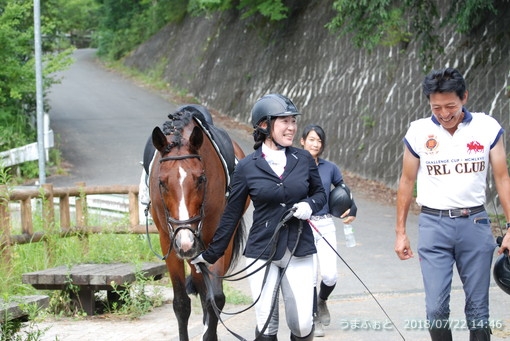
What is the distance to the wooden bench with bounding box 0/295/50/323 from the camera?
537cm

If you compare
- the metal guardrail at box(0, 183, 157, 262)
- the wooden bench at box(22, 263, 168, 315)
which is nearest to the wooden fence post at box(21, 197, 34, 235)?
the metal guardrail at box(0, 183, 157, 262)

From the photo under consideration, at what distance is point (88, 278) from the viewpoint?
8195 mm

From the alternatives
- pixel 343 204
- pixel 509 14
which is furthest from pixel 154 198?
pixel 509 14

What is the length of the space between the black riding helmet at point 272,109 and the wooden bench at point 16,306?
7.01 ft

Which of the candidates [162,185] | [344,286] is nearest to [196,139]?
[162,185]

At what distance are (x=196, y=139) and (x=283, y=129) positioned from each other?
3.50 feet

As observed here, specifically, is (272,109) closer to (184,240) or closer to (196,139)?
(196,139)

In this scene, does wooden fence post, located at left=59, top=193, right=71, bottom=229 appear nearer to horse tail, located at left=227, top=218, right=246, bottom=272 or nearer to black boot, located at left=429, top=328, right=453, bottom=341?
horse tail, located at left=227, top=218, right=246, bottom=272

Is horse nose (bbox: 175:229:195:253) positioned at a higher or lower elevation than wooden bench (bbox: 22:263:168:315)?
higher

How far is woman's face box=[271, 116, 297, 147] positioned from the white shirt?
0.91 m

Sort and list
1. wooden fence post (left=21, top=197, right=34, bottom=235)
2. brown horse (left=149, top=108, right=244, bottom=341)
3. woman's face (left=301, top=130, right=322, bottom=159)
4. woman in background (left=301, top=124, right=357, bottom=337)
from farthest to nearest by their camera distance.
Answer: wooden fence post (left=21, top=197, right=34, bottom=235), woman's face (left=301, top=130, right=322, bottom=159), woman in background (left=301, top=124, right=357, bottom=337), brown horse (left=149, top=108, right=244, bottom=341)

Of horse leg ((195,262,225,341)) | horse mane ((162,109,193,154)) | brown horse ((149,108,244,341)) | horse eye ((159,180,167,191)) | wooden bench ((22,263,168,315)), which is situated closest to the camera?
brown horse ((149,108,244,341))

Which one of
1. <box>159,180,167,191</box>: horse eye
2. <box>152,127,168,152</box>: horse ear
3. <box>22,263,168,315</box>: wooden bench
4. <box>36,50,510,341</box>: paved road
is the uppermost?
<box>152,127,168,152</box>: horse ear

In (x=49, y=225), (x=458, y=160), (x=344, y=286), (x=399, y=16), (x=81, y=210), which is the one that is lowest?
(x=344, y=286)
